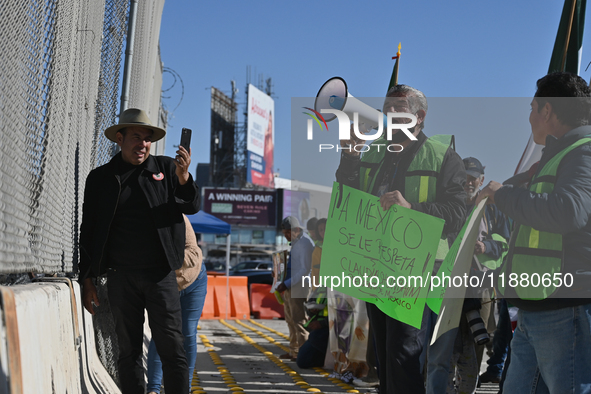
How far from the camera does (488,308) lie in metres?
5.23

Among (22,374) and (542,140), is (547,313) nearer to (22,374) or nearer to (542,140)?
(542,140)

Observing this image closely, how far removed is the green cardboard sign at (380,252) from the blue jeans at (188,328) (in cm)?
134

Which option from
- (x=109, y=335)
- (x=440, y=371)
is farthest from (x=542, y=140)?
(x=109, y=335)

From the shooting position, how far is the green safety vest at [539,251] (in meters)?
2.60

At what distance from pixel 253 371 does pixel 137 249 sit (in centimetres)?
376

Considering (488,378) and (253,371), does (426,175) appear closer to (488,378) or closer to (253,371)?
(488,378)

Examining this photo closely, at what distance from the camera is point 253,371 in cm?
716

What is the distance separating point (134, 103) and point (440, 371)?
409cm

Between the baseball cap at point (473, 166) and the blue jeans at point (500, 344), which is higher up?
the baseball cap at point (473, 166)

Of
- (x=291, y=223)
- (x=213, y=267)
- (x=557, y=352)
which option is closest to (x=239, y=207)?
(x=213, y=267)

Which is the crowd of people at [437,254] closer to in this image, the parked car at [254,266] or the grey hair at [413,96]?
the grey hair at [413,96]

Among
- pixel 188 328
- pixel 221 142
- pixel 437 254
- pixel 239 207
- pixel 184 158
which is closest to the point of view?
pixel 437 254

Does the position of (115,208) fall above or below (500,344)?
above

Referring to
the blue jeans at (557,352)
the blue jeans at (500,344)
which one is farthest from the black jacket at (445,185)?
the blue jeans at (500,344)
